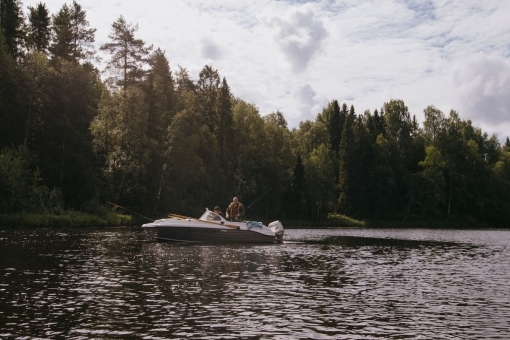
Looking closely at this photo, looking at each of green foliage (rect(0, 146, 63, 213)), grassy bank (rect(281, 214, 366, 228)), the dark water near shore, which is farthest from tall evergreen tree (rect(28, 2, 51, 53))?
the dark water near shore

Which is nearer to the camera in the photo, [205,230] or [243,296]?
[243,296]

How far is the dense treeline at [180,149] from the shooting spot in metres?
61.2

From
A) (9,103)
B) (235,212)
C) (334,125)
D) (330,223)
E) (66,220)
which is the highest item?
(334,125)

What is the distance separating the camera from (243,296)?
1644cm

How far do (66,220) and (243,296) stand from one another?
125 ft

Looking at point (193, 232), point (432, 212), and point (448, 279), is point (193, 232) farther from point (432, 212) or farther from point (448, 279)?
point (432, 212)

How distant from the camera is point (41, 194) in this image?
52.3 metres

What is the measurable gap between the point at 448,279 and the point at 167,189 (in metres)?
50.4

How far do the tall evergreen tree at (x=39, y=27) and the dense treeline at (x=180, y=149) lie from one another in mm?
184

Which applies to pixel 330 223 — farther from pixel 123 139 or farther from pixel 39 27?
pixel 39 27

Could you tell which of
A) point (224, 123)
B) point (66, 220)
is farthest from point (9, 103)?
point (224, 123)

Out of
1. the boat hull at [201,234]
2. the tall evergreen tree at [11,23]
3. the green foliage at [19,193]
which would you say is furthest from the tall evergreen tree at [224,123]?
the boat hull at [201,234]

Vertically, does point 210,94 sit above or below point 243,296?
above

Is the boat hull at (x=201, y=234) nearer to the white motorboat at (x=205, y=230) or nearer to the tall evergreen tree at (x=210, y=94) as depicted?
the white motorboat at (x=205, y=230)
